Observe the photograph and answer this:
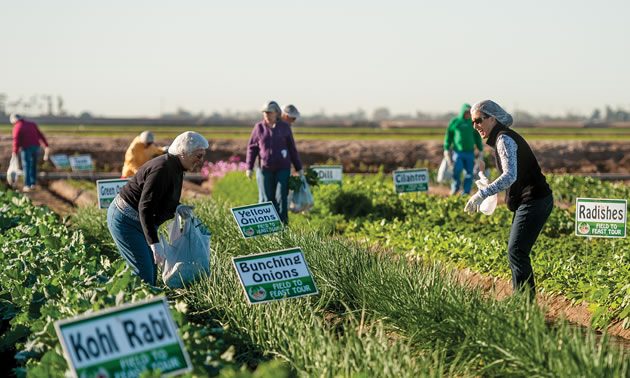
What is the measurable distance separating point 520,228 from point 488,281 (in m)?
1.38

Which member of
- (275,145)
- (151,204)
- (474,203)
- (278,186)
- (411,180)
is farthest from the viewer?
(411,180)

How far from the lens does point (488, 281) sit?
7512 millimetres

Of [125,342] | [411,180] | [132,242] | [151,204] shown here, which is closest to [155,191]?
[151,204]

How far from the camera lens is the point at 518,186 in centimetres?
625

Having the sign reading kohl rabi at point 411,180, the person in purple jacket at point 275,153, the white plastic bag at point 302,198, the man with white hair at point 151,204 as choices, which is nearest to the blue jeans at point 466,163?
the sign reading kohl rabi at point 411,180

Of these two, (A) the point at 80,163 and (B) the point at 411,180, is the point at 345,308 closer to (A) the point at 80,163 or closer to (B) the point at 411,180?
(B) the point at 411,180

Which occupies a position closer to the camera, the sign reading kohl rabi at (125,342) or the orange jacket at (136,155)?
the sign reading kohl rabi at (125,342)

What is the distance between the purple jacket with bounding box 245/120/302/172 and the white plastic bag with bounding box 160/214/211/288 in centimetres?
373

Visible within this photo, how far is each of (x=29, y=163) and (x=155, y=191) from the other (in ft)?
38.6

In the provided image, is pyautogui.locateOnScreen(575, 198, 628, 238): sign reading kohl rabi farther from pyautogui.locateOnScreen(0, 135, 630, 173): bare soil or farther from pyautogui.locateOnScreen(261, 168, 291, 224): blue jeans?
pyautogui.locateOnScreen(0, 135, 630, 173): bare soil

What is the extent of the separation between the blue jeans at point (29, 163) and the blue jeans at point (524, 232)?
41.0 feet

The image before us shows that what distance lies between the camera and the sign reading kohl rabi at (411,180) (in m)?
11.9

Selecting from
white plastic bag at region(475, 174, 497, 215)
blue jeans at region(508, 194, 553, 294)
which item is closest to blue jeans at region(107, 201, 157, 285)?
white plastic bag at region(475, 174, 497, 215)

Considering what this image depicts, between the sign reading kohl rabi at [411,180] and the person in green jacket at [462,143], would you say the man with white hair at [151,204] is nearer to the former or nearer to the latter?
the sign reading kohl rabi at [411,180]
